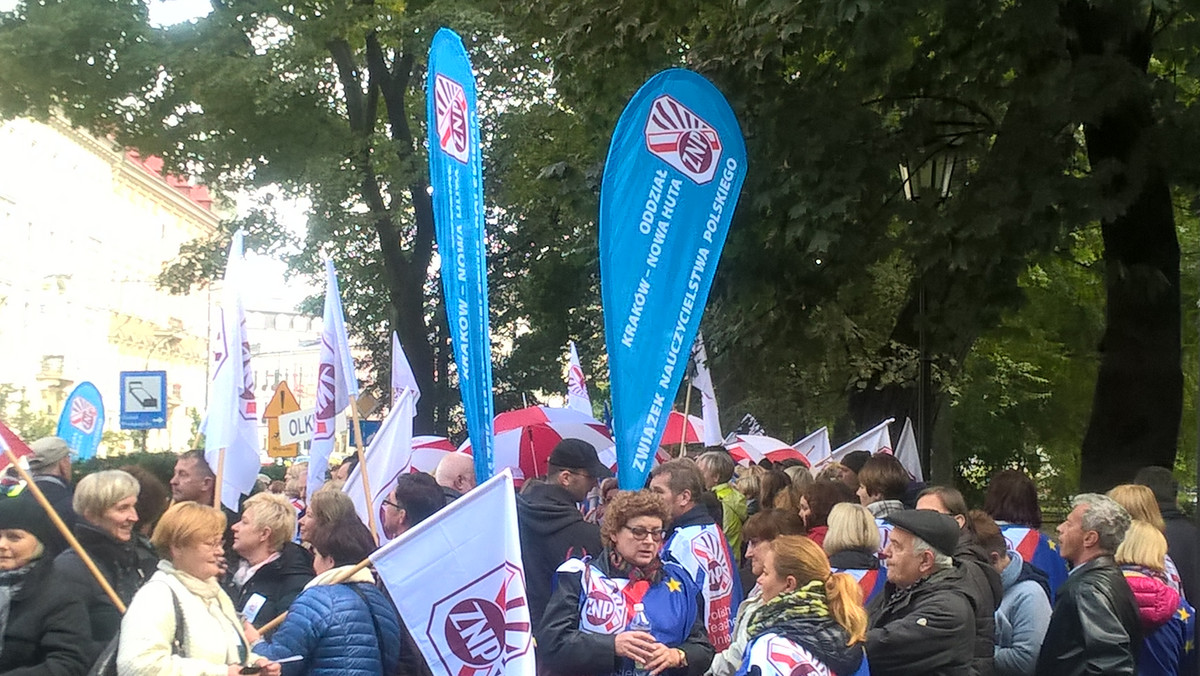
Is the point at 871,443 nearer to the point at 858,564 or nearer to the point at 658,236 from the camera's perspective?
the point at 658,236

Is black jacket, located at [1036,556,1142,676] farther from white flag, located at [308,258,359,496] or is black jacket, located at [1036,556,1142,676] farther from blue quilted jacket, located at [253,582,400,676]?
white flag, located at [308,258,359,496]

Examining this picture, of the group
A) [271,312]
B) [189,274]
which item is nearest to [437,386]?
[189,274]

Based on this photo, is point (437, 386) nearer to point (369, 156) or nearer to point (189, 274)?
point (189, 274)

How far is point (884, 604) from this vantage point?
5.34 meters

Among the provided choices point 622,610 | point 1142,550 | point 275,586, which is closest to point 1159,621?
point 1142,550

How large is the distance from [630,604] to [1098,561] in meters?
2.26

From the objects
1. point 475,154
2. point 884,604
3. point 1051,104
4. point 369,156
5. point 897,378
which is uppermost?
point 369,156

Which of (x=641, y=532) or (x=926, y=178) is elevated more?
(x=926, y=178)

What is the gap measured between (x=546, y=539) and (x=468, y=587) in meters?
1.24

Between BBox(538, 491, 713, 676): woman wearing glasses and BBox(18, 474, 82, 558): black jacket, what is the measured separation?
1.86 m

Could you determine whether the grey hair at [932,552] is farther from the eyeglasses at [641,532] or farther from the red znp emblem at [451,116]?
the red znp emblem at [451,116]

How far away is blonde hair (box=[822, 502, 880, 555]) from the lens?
572 cm

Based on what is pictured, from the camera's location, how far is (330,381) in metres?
8.29

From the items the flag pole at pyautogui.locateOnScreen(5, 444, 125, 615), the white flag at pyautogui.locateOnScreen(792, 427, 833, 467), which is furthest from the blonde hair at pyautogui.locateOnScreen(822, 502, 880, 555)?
the white flag at pyautogui.locateOnScreen(792, 427, 833, 467)
